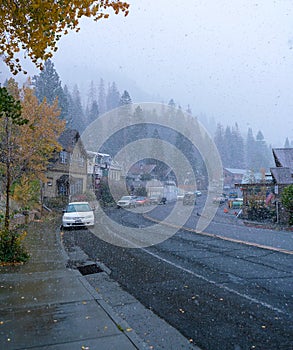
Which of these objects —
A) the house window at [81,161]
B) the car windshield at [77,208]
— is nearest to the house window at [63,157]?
the house window at [81,161]

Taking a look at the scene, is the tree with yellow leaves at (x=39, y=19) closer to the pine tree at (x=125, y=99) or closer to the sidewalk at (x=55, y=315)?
the sidewalk at (x=55, y=315)

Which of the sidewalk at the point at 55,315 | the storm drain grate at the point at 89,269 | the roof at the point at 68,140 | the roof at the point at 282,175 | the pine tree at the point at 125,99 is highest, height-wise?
the pine tree at the point at 125,99

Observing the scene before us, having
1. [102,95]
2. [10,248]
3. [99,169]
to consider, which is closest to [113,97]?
[102,95]

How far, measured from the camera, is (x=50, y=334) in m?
5.21

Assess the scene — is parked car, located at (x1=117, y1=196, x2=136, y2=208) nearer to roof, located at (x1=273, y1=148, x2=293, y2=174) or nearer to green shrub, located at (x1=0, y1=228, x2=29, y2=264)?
roof, located at (x1=273, y1=148, x2=293, y2=174)

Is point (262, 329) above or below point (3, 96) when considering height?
below

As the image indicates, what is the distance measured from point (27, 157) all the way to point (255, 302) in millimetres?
20189

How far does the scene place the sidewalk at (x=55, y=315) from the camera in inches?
195

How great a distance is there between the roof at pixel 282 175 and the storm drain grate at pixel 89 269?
25.5 meters

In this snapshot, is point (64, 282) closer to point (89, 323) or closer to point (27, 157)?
point (89, 323)

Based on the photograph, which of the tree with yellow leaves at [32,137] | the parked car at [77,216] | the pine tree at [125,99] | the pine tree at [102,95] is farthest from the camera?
the pine tree at [102,95]

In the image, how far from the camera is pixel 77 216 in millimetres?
21000

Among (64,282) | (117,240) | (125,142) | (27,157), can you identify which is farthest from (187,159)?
(64,282)

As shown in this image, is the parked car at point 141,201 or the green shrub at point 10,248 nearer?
the green shrub at point 10,248
